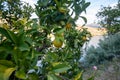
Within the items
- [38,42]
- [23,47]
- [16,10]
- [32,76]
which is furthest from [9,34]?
[16,10]

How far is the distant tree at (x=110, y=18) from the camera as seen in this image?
12172mm

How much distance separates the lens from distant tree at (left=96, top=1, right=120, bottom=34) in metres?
12.2

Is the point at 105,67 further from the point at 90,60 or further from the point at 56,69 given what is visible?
the point at 56,69

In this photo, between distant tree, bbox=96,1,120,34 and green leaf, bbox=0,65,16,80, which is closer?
green leaf, bbox=0,65,16,80

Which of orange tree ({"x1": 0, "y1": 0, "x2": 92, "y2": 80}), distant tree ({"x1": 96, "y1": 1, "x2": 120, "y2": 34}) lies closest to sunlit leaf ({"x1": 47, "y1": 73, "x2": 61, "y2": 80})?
orange tree ({"x1": 0, "y1": 0, "x2": 92, "y2": 80})

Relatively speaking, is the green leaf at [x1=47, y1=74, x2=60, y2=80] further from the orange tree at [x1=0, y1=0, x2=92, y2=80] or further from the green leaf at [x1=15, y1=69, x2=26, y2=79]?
the green leaf at [x1=15, y1=69, x2=26, y2=79]

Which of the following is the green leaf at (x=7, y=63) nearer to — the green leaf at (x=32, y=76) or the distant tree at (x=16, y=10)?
the green leaf at (x=32, y=76)

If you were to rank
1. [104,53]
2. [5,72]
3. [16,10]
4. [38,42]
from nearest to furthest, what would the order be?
[5,72], [38,42], [16,10], [104,53]

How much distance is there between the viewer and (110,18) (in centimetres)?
1260

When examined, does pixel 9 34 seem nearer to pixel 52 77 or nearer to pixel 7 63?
pixel 7 63

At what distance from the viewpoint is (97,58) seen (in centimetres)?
921

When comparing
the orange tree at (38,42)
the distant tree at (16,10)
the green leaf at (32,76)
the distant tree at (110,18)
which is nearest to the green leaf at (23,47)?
the orange tree at (38,42)

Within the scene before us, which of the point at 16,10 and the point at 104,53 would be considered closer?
the point at 16,10

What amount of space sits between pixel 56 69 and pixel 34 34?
8.9 inches
